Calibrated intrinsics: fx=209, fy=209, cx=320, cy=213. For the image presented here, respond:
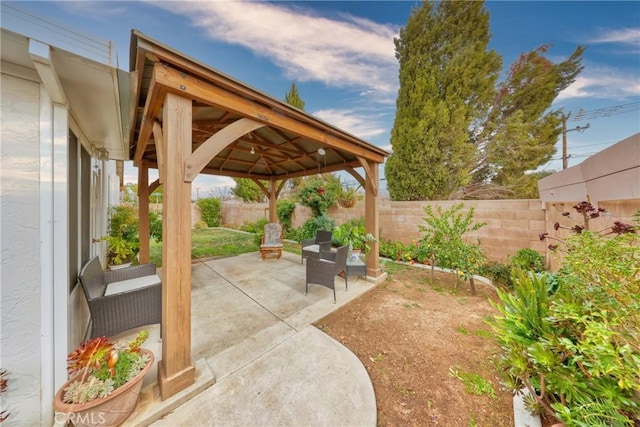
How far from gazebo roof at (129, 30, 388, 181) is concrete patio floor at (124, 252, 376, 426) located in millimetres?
1975

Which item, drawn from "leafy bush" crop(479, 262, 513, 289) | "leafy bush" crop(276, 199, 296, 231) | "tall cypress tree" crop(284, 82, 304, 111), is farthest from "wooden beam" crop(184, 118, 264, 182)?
"tall cypress tree" crop(284, 82, 304, 111)

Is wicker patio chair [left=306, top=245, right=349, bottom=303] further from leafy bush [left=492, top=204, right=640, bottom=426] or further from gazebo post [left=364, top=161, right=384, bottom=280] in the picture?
leafy bush [left=492, top=204, right=640, bottom=426]

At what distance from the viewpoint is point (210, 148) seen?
Result: 202 centimetres

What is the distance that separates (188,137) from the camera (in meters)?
1.92

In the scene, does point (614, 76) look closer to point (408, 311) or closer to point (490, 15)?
point (490, 15)

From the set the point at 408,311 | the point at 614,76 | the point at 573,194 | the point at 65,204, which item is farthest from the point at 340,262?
the point at 614,76

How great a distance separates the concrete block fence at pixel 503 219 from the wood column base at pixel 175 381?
4486 mm

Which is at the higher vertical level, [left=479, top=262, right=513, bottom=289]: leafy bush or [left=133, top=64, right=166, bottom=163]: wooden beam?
[left=133, top=64, right=166, bottom=163]: wooden beam

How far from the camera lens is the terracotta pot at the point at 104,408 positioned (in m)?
1.41

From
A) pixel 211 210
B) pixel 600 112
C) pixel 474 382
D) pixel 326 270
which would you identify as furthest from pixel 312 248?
pixel 600 112

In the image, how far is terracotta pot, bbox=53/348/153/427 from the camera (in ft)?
4.61

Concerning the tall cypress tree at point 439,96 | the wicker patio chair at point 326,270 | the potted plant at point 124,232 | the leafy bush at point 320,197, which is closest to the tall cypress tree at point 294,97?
the tall cypress tree at point 439,96

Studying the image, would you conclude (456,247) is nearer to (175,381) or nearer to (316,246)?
(316,246)

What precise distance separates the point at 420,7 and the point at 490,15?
8.94ft
